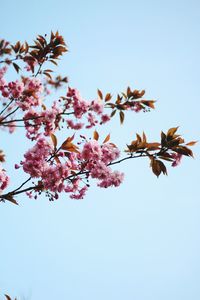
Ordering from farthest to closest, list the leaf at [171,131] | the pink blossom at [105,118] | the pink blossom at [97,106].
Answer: the pink blossom at [105,118] < the pink blossom at [97,106] < the leaf at [171,131]

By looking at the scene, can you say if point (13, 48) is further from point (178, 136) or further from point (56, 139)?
point (178, 136)

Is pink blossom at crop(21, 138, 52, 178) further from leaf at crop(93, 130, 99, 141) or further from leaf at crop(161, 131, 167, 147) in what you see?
leaf at crop(161, 131, 167, 147)

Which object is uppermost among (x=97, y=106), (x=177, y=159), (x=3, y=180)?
(x=97, y=106)

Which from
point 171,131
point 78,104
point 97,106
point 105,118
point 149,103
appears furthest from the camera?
point 105,118

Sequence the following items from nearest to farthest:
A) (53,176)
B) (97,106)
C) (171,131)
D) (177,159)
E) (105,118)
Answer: (171,131)
(53,176)
(177,159)
(97,106)
(105,118)

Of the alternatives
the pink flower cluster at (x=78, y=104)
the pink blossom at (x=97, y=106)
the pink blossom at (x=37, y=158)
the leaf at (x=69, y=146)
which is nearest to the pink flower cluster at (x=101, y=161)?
the leaf at (x=69, y=146)

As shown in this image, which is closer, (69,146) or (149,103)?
(69,146)

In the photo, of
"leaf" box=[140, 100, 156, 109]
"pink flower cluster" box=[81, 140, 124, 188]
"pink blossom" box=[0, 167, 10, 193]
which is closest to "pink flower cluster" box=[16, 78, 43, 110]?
"pink blossom" box=[0, 167, 10, 193]

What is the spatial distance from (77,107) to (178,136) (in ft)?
6.33

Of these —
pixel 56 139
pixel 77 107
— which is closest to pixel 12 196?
pixel 56 139

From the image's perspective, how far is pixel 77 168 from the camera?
314 cm

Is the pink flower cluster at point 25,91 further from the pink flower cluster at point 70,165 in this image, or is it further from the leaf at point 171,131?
the leaf at point 171,131

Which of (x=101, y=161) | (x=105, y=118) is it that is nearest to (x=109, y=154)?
(x=101, y=161)

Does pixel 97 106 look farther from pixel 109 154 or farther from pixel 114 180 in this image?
pixel 114 180
